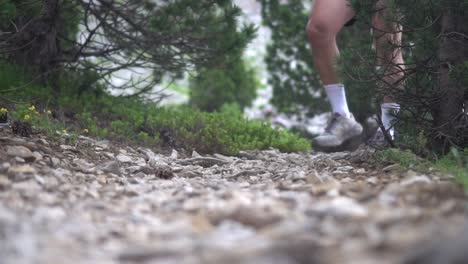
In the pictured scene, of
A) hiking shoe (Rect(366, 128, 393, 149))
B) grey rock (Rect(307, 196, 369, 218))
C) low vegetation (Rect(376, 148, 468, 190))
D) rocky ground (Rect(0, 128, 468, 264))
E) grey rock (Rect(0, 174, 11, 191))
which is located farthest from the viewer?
hiking shoe (Rect(366, 128, 393, 149))

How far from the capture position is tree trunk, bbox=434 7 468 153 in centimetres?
351

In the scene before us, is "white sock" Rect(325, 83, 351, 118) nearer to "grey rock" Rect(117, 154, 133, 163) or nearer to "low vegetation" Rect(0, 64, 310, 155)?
"low vegetation" Rect(0, 64, 310, 155)

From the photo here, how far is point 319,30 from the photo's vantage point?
4.29m

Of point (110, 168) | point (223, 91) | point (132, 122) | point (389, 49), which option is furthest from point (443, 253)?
point (223, 91)

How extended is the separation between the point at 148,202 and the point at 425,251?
3.98 ft

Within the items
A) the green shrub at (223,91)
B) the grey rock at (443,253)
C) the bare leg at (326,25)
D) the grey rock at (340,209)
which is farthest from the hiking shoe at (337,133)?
the green shrub at (223,91)

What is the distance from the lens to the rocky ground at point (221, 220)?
1.51 metres

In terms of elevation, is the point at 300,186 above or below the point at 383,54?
below

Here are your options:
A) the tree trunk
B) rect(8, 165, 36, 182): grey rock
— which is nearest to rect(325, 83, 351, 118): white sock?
the tree trunk

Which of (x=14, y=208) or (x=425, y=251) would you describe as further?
(x=14, y=208)

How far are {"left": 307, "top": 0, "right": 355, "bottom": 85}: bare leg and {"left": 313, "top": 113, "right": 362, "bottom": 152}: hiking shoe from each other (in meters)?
0.39

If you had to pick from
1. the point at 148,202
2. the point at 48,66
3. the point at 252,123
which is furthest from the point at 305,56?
the point at 148,202

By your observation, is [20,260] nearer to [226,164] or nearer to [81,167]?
[81,167]

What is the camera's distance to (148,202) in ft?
7.61
